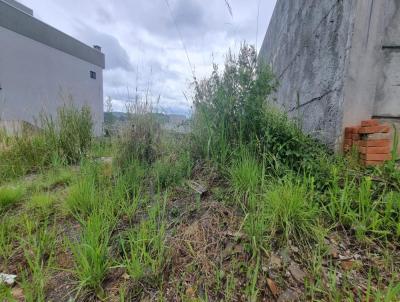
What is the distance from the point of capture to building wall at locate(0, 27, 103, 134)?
A: 6.28 meters

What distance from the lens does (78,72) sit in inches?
383

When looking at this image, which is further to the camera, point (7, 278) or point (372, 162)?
point (372, 162)

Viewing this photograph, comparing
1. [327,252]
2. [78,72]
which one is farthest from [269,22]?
[78,72]

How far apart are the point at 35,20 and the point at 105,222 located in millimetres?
9308

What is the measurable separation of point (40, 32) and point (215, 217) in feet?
31.6

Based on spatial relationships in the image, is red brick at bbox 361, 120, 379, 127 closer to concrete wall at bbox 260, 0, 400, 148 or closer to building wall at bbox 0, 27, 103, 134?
concrete wall at bbox 260, 0, 400, 148

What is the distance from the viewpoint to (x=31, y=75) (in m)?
7.25

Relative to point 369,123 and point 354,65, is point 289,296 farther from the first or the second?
point 354,65

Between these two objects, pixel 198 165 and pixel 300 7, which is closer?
pixel 198 165

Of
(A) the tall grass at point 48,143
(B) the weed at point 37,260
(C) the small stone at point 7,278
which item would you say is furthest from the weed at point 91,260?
(A) the tall grass at point 48,143

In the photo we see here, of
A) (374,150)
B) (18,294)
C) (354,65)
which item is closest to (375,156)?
(374,150)

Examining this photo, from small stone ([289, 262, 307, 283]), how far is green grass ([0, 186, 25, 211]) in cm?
197

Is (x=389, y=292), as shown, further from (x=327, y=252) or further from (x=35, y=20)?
(x=35, y=20)

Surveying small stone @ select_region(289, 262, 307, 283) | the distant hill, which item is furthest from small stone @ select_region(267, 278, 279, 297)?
the distant hill
